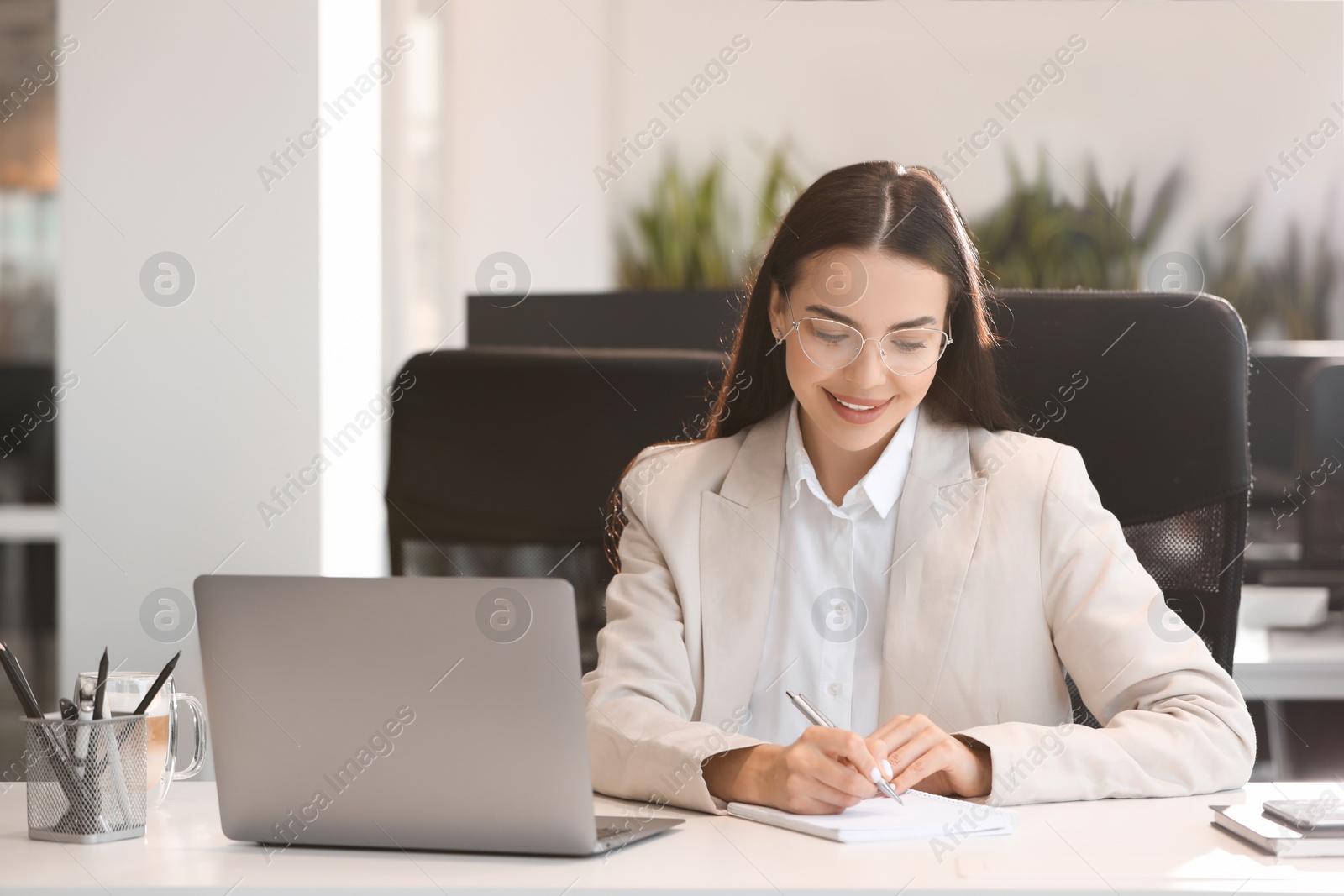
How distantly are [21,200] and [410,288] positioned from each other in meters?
1.20

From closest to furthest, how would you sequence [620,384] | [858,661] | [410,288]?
1. [858,661]
2. [620,384]
3. [410,288]

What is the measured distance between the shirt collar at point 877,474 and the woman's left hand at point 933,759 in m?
0.42

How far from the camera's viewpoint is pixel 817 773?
1.09m

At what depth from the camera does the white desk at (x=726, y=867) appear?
88cm

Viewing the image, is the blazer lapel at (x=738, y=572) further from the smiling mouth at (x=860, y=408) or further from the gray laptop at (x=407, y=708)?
the gray laptop at (x=407, y=708)

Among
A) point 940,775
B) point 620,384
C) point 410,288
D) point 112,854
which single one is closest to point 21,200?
point 410,288

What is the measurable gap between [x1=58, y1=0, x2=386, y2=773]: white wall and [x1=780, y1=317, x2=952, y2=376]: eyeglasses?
39.3 inches

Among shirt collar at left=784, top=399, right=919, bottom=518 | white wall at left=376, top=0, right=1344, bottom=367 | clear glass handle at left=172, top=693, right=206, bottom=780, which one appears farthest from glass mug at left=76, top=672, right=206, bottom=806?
white wall at left=376, top=0, right=1344, bottom=367

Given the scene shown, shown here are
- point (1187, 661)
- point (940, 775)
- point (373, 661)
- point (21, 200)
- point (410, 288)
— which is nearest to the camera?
point (373, 661)

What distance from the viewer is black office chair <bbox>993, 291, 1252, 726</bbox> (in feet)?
5.31

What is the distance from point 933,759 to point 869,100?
304 cm

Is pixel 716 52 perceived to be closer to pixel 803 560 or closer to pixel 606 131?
pixel 606 131

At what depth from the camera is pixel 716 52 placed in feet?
12.9

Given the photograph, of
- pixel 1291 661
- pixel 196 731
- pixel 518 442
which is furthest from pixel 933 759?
pixel 1291 661
